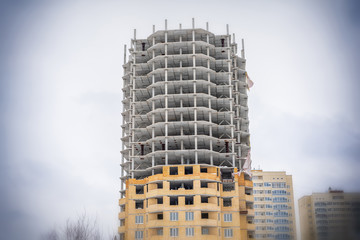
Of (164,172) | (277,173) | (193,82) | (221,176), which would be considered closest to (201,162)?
(221,176)

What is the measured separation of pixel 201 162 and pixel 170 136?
1145 centimetres

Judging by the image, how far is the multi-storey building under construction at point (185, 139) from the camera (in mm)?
96188

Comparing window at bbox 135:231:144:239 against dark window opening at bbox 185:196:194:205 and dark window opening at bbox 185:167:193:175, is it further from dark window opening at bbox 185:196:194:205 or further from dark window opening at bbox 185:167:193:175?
dark window opening at bbox 185:167:193:175

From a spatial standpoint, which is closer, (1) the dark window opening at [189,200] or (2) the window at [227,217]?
(2) the window at [227,217]

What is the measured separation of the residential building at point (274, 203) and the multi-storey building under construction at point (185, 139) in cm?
5555

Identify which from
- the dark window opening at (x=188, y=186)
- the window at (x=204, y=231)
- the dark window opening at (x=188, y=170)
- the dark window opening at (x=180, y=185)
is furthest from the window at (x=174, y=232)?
the dark window opening at (x=188, y=170)

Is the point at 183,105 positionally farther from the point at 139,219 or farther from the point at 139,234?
the point at 139,234

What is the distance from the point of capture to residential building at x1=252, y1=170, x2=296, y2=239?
541 feet

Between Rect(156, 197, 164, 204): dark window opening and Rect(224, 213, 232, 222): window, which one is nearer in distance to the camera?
Rect(224, 213, 232, 222): window

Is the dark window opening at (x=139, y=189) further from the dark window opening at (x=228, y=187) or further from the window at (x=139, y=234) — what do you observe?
the dark window opening at (x=228, y=187)

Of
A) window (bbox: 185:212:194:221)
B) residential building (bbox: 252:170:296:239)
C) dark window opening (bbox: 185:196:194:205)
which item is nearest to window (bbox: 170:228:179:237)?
window (bbox: 185:212:194:221)

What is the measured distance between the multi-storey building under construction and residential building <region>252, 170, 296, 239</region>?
5555 cm

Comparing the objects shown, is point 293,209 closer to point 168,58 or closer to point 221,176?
point 221,176

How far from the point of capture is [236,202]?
9844 centimetres
